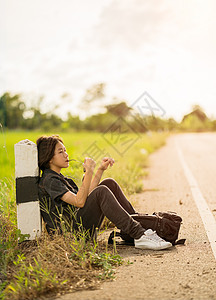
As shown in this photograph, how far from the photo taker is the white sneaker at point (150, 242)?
12.9 feet

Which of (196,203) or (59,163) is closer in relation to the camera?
(59,163)

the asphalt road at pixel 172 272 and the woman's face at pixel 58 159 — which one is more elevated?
the woman's face at pixel 58 159

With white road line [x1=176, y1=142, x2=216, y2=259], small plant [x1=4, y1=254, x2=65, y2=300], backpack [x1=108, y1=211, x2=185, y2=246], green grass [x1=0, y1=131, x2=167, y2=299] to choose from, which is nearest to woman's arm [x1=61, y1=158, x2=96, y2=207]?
green grass [x1=0, y1=131, x2=167, y2=299]

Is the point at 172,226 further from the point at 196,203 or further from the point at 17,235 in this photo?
the point at 196,203

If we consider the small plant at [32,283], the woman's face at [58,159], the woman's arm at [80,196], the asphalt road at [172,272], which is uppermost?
the woman's face at [58,159]

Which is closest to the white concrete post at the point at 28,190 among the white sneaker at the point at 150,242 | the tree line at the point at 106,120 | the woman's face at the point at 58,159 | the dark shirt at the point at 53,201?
the dark shirt at the point at 53,201

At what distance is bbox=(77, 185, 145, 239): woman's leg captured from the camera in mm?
3914

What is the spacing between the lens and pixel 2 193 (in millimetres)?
4621

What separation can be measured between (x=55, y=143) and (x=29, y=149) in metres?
0.30

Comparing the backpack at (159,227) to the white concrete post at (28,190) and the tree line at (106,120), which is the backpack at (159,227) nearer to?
the white concrete post at (28,190)

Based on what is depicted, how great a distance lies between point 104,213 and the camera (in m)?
3.94

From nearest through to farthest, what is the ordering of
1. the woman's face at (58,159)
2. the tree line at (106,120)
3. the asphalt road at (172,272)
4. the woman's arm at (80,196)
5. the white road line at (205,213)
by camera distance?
1. the asphalt road at (172,272)
2. the woman's arm at (80,196)
3. the woman's face at (58,159)
4. the white road line at (205,213)
5. the tree line at (106,120)

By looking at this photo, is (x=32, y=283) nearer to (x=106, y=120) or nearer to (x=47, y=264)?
(x=47, y=264)

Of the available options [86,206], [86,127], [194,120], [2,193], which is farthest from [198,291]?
[194,120]
